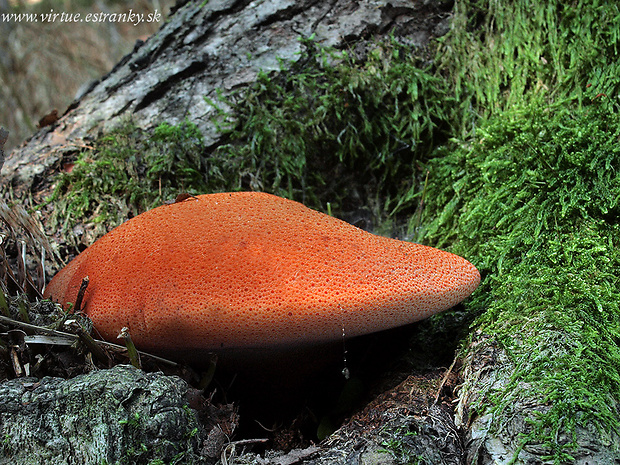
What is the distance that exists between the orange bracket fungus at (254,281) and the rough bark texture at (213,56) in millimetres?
1263

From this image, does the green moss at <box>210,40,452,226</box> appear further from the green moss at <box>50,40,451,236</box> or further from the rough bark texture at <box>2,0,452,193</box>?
the rough bark texture at <box>2,0,452,193</box>

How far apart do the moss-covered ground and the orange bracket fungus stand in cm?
50

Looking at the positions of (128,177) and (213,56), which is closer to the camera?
(128,177)

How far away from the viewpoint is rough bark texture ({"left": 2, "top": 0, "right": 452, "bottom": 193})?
292 centimetres

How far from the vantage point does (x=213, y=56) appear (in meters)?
3.06

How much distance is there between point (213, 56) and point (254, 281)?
210 centimetres

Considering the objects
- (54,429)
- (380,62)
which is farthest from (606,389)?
(380,62)

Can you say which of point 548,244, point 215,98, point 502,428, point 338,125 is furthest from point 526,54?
point 502,428

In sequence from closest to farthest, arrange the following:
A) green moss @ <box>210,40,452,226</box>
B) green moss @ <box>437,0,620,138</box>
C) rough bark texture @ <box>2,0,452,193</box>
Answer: green moss @ <box>437,0,620,138</box> → green moss @ <box>210,40,452,226</box> → rough bark texture @ <box>2,0,452,193</box>

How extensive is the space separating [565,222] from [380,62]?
148 centimetres

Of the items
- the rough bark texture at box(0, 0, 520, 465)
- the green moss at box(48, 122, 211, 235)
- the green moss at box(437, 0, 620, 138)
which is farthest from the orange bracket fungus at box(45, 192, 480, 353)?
the green moss at box(437, 0, 620, 138)

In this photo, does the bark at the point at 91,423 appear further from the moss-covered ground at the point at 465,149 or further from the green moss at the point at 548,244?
the moss-covered ground at the point at 465,149

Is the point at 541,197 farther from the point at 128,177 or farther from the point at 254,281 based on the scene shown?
the point at 128,177

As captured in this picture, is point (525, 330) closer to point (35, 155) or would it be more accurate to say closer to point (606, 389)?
point (606, 389)
